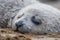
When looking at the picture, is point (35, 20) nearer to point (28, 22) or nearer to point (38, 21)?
point (38, 21)

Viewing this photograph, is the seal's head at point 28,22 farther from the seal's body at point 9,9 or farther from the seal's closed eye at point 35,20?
the seal's body at point 9,9

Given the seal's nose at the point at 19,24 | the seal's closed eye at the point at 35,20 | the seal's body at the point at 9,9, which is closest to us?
the seal's nose at the point at 19,24

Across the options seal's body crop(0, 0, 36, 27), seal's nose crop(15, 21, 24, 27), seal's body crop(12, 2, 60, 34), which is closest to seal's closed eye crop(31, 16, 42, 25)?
seal's body crop(12, 2, 60, 34)

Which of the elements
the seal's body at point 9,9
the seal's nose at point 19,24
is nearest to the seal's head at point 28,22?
the seal's nose at point 19,24

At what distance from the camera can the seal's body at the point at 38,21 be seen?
560cm

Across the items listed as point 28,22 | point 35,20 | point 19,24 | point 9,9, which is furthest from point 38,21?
point 9,9

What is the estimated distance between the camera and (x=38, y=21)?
5723 mm

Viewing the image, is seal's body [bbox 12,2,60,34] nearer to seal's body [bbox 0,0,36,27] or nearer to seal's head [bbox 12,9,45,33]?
seal's head [bbox 12,9,45,33]

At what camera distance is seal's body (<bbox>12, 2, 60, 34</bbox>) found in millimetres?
5602

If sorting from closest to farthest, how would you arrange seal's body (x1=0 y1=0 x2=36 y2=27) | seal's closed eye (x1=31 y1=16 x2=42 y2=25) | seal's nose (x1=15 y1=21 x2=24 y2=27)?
1. seal's nose (x1=15 y1=21 x2=24 y2=27)
2. seal's closed eye (x1=31 y1=16 x2=42 y2=25)
3. seal's body (x1=0 y1=0 x2=36 y2=27)

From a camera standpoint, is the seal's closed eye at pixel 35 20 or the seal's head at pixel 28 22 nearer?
the seal's head at pixel 28 22

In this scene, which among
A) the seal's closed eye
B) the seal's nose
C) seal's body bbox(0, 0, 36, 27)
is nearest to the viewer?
the seal's nose

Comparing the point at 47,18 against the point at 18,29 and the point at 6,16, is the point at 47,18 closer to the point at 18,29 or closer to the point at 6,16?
the point at 18,29

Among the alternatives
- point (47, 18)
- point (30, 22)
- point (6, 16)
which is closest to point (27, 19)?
point (30, 22)
